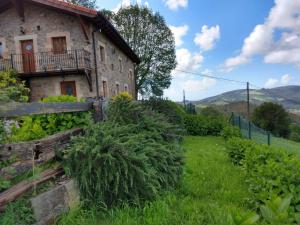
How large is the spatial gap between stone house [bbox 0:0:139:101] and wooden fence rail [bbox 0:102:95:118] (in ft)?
39.2

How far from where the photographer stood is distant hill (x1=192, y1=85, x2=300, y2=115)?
5900cm

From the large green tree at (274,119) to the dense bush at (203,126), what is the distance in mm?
20429

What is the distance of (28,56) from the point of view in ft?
59.1

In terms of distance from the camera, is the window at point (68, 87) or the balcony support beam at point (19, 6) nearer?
the balcony support beam at point (19, 6)

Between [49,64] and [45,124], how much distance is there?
13248 millimetres

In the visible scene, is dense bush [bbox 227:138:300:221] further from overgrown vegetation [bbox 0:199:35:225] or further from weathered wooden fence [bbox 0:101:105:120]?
weathered wooden fence [bbox 0:101:105:120]

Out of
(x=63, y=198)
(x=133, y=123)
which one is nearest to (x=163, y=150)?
(x=133, y=123)

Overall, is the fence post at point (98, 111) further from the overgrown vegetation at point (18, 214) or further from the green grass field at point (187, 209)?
the overgrown vegetation at point (18, 214)

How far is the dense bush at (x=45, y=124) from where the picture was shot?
4332mm

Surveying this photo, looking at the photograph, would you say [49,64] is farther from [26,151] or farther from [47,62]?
[26,151]

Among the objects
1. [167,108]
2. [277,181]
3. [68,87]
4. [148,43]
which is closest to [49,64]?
[68,87]

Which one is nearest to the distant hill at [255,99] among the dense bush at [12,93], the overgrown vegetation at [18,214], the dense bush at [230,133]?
the dense bush at [230,133]

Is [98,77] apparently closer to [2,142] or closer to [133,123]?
[133,123]

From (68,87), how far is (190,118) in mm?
7236
